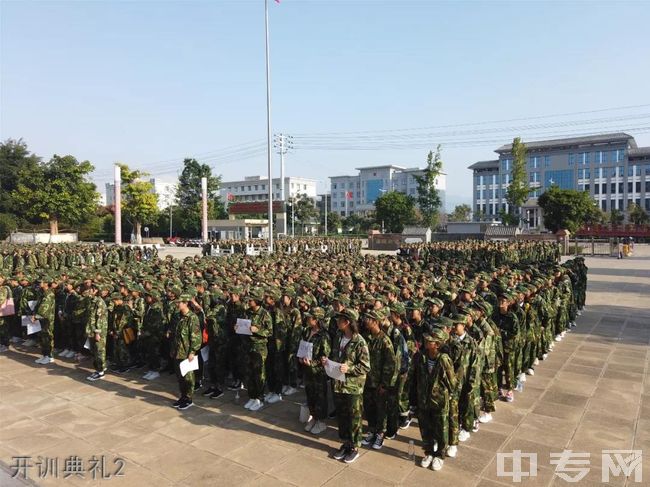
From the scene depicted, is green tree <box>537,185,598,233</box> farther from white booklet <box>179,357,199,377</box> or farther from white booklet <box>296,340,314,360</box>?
white booklet <box>179,357,199,377</box>

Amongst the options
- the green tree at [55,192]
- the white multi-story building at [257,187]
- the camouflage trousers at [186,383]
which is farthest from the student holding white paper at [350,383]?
the white multi-story building at [257,187]

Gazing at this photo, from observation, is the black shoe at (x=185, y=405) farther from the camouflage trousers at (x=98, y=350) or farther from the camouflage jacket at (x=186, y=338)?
the camouflage trousers at (x=98, y=350)

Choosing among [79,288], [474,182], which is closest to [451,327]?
[79,288]

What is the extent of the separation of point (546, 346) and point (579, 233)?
59.3m

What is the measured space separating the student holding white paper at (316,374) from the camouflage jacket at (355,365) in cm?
58

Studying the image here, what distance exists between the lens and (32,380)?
8398 millimetres

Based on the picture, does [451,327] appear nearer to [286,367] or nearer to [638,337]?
[286,367]

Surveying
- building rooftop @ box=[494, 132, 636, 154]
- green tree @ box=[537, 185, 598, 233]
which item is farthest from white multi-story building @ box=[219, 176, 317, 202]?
green tree @ box=[537, 185, 598, 233]

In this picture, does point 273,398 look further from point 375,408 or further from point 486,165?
point 486,165

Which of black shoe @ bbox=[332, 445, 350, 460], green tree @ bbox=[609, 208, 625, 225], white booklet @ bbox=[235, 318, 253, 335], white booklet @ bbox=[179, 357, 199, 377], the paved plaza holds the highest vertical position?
green tree @ bbox=[609, 208, 625, 225]

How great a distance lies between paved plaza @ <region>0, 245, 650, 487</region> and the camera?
5.12 m

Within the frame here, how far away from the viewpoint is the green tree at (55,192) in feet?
160

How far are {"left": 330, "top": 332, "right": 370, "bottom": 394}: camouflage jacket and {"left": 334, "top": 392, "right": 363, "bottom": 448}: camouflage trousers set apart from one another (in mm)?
124

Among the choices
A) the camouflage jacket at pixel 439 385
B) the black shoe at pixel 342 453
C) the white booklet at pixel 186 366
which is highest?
the camouflage jacket at pixel 439 385
